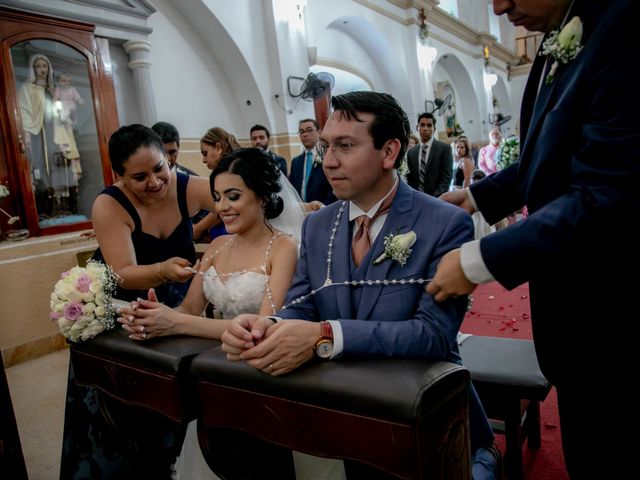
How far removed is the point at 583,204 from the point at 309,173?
4.37 meters

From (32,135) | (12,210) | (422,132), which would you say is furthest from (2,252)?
(422,132)

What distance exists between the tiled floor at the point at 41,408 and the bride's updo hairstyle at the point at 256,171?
1.80 meters

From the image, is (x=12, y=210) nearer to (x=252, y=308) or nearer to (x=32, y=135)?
(x=32, y=135)

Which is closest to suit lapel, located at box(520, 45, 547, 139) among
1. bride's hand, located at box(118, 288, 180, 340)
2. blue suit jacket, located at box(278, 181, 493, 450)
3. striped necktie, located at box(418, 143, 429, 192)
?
blue suit jacket, located at box(278, 181, 493, 450)

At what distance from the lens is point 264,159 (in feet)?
7.59

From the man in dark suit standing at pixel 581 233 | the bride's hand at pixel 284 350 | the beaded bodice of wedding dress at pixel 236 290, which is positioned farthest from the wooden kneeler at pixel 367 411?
the beaded bodice of wedding dress at pixel 236 290

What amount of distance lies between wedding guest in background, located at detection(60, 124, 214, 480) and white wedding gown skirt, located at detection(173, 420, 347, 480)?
5.9 inches

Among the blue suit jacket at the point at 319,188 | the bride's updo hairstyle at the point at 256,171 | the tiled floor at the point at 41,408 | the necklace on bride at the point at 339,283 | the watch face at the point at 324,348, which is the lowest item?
the tiled floor at the point at 41,408

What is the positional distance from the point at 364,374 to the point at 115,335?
1063mm

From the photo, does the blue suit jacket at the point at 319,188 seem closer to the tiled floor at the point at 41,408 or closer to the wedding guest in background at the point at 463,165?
the tiled floor at the point at 41,408

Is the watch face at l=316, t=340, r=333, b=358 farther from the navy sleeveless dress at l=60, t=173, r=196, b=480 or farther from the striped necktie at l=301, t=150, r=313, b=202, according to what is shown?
the striped necktie at l=301, t=150, r=313, b=202

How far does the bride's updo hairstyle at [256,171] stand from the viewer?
2.26 metres

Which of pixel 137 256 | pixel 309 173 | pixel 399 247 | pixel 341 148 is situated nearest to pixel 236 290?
pixel 137 256

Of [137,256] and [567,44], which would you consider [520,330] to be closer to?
[137,256]
